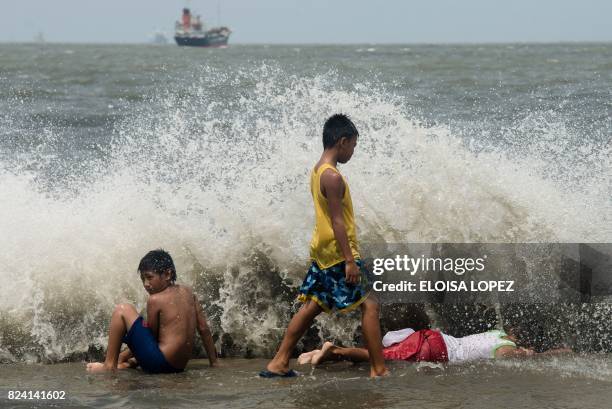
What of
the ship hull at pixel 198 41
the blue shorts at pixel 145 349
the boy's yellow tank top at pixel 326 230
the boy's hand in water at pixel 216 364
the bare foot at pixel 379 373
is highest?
the ship hull at pixel 198 41

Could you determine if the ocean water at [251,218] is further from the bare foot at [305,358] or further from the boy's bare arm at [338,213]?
the boy's bare arm at [338,213]

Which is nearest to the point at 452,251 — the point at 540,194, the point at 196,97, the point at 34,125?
the point at 540,194

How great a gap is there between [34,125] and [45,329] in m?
9.18

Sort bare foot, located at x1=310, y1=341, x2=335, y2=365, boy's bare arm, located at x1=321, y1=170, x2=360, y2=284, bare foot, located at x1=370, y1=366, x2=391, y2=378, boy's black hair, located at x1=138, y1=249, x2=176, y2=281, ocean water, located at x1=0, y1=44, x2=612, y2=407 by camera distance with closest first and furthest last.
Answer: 1. boy's bare arm, located at x1=321, y1=170, x2=360, y2=284
2. bare foot, located at x1=370, y1=366, x2=391, y2=378
3. boy's black hair, located at x1=138, y1=249, x2=176, y2=281
4. bare foot, located at x1=310, y1=341, x2=335, y2=365
5. ocean water, located at x1=0, y1=44, x2=612, y2=407

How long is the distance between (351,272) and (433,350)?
96 centimetres

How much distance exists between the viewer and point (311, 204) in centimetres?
637

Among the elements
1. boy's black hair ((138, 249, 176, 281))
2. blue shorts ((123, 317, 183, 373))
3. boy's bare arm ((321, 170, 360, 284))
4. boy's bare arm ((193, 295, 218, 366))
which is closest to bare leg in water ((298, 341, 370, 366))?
boy's bare arm ((193, 295, 218, 366))

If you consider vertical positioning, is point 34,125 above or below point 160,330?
above

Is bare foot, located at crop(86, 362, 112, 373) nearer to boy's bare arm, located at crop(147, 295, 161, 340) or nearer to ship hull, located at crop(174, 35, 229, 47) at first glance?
boy's bare arm, located at crop(147, 295, 161, 340)

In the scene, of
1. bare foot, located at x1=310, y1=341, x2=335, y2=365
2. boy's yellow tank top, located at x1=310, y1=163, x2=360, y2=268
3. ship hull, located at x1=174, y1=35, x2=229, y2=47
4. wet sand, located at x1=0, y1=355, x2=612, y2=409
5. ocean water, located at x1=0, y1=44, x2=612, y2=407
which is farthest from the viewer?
ship hull, located at x1=174, y1=35, x2=229, y2=47

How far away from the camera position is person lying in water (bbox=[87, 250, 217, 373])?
199 inches

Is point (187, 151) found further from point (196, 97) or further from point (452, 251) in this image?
point (196, 97)

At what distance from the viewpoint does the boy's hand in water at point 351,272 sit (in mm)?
4641

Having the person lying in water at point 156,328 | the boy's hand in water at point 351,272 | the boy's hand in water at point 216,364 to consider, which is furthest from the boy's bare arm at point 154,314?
the boy's hand in water at point 351,272
